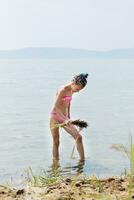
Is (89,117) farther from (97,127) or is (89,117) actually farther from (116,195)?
(116,195)

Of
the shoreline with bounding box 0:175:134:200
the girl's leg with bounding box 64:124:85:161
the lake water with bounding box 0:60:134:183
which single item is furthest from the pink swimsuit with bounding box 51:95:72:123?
the shoreline with bounding box 0:175:134:200

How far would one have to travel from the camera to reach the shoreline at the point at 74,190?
5469mm

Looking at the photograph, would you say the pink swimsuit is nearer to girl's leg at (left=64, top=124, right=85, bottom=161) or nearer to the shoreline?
girl's leg at (left=64, top=124, right=85, bottom=161)

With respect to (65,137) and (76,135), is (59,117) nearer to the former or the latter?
(76,135)

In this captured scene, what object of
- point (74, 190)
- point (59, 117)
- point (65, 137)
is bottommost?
point (65, 137)

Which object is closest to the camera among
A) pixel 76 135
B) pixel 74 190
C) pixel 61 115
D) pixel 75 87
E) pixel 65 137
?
pixel 74 190

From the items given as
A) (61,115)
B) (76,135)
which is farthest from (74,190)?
(76,135)

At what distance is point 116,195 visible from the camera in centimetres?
538

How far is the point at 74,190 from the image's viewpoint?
19.0 ft

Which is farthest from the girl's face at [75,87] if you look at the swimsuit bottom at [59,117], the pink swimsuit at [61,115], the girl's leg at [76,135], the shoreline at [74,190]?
the shoreline at [74,190]

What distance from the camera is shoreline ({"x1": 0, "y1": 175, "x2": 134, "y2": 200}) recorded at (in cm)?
547

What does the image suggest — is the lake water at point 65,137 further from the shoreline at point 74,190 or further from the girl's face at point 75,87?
the shoreline at point 74,190

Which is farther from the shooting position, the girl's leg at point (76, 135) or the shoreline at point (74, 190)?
the girl's leg at point (76, 135)

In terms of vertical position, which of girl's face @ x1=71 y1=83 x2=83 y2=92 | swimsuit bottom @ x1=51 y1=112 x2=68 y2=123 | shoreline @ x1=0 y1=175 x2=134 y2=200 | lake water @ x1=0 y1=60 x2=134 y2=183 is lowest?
lake water @ x1=0 y1=60 x2=134 y2=183
